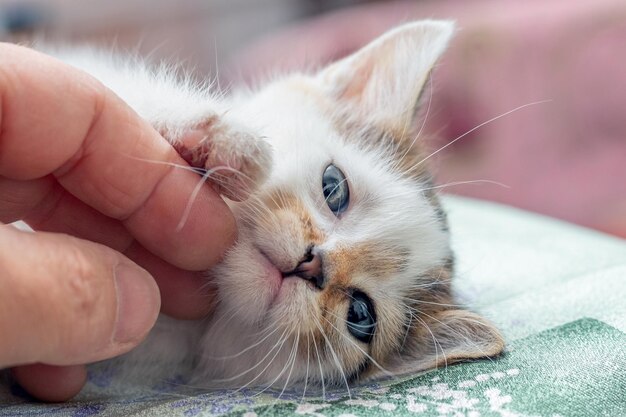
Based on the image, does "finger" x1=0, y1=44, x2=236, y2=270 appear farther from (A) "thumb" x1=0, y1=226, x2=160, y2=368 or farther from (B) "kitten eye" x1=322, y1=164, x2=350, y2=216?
(B) "kitten eye" x1=322, y1=164, x2=350, y2=216

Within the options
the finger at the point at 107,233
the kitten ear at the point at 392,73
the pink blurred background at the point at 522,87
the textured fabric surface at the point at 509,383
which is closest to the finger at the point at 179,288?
the finger at the point at 107,233

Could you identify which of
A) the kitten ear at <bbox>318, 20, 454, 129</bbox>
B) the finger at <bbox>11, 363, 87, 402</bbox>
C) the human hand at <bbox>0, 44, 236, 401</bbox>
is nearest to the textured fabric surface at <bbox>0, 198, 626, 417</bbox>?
the finger at <bbox>11, 363, 87, 402</bbox>

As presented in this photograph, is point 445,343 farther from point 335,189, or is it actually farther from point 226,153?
point 226,153

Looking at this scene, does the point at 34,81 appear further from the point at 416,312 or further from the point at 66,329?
the point at 416,312

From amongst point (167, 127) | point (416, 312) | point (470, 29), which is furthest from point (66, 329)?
point (470, 29)

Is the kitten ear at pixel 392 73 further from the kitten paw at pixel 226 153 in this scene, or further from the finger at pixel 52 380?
the finger at pixel 52 380

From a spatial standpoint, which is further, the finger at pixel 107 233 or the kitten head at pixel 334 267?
the kitten head at pixel 334 267
